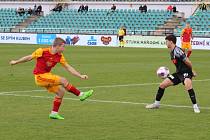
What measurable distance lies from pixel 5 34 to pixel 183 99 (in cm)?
4606

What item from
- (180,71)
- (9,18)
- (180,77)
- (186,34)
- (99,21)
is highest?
(180,71)

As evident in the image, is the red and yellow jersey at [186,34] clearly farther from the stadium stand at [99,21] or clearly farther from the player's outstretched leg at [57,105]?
the player's outstretched leg at [57,105]

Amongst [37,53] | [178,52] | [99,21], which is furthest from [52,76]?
[99,21]

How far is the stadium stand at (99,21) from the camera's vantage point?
62.0 metres

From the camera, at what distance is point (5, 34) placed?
59969 millimetres

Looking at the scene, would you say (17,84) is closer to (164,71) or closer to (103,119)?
(164,71)

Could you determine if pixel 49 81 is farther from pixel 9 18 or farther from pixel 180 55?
pixel 9 18

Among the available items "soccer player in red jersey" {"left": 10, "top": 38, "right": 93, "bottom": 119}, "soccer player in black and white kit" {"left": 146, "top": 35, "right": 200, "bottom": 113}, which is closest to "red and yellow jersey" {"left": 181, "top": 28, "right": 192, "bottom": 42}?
"soccer player in black and white kit" {"left": 146, "top": 35, "right": 200, "bottom": 113}

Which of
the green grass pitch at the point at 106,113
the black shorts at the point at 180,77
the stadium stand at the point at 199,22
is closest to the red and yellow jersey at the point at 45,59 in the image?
the green grass pitch at the point at 106,113

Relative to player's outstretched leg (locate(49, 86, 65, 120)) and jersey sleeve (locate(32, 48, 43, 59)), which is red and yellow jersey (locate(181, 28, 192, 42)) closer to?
player's outstretched leg (locate(49, 86, 65, 120))

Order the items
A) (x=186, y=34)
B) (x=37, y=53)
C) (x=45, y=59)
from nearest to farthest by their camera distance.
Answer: (x=37, y=53), (x=45, y=59), (x=186, y=34)

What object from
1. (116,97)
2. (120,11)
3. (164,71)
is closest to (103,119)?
(164,71)

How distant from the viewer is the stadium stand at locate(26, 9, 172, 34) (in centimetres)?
6200

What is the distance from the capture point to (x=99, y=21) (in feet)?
214
